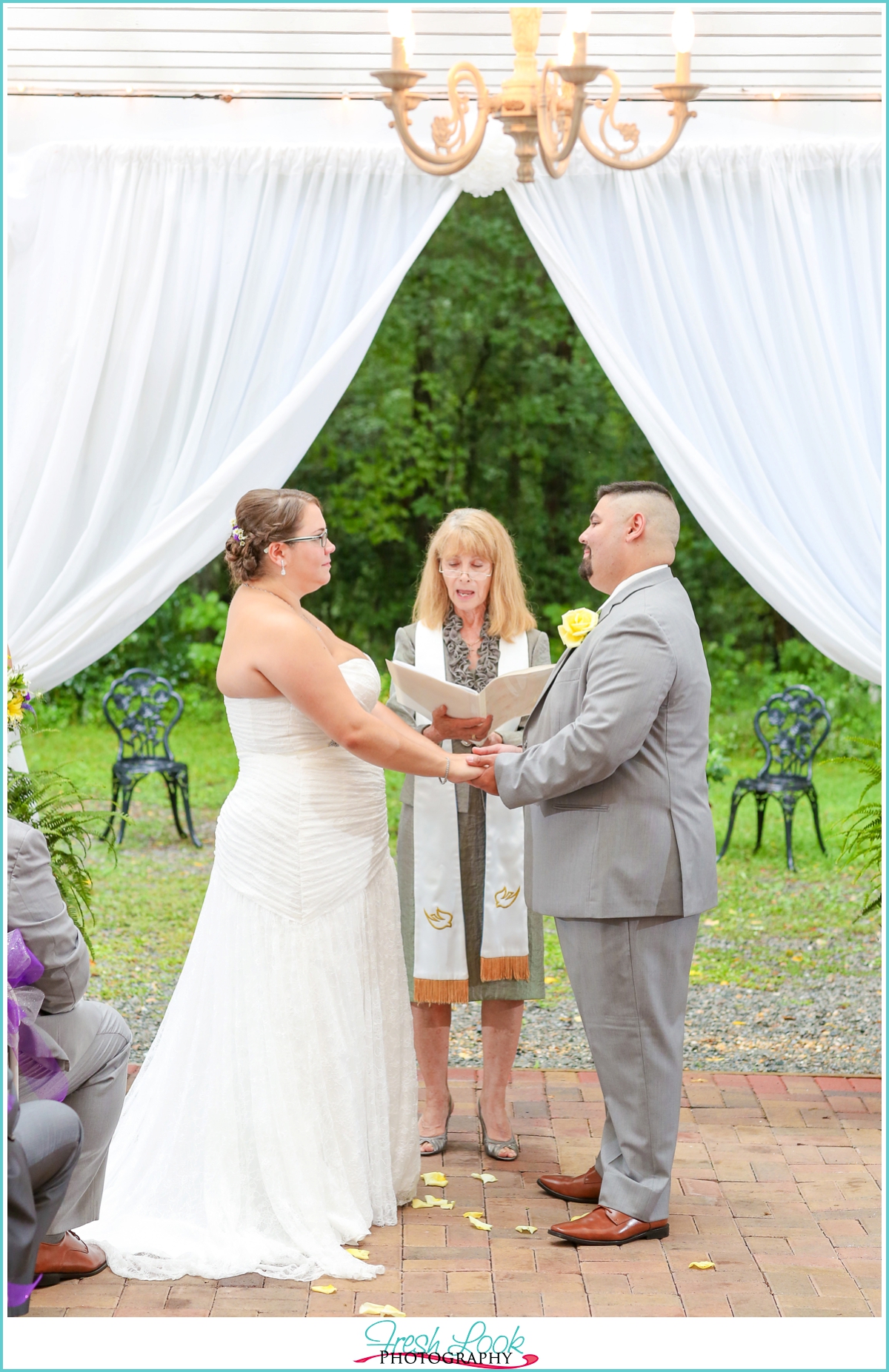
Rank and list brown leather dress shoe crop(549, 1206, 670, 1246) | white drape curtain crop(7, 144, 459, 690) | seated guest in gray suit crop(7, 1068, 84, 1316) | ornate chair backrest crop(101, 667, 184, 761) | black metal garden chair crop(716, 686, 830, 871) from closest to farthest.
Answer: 1. seated guest in gray suit crop(7, 1068, 84, 1316)
2. brown leather dress shoe crop(549, 1206, 670, 1246)
3. white drape curtain crop(7, 144, 459, 690)
4. black metal garden chair crop(716, 686, 830, 871)
5. ornate chair backrest crop(101, 667, 184, 761)

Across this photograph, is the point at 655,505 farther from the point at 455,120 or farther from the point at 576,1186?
the point at 576,1186

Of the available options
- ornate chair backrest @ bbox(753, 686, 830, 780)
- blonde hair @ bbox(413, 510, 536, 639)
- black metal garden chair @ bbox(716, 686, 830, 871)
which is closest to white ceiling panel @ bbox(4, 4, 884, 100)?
blonde hair @ bbox(413, 510, 536, 639)

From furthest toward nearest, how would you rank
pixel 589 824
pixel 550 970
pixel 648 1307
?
pixel 550 970, pixel 589 824, pixel 648 1307

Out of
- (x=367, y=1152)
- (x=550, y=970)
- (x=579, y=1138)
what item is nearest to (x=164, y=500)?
(x=367, y=1152)

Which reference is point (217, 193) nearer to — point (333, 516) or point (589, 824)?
point (589, 824)

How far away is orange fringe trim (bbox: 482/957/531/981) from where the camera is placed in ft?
12.2

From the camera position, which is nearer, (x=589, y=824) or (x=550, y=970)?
(x=589, y=824)

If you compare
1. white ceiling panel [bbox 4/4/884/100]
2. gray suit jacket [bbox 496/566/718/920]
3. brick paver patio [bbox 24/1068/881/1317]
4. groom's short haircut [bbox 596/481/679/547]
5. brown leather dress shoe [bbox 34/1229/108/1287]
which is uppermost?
white ceiling panel [bbox 4/4/884/100]

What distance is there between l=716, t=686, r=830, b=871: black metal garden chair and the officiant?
406cm

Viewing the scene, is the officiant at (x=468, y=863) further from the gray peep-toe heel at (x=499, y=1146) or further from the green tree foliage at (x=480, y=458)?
the green tree foliage at (x=480, y=458)

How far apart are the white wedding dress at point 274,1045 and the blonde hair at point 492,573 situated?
55 centimetres

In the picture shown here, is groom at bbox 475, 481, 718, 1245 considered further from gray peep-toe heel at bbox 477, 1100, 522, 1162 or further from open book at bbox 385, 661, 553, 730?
gray peep-toe heel at bbox 477, 1100, 522, 1162

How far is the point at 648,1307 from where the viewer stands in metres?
2.88

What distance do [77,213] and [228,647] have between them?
166 cm
